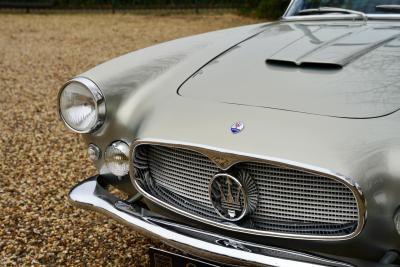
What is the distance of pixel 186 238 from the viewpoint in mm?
1845

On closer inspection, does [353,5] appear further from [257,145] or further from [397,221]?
[397,221]

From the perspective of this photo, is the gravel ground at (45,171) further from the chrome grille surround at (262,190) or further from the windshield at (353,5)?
the windshield at (353,5)

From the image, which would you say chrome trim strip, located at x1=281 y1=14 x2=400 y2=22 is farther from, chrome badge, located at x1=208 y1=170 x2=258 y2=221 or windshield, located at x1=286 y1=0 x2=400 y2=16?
chrome badge, located at x1=208 y1=170 x2=258 y2=221

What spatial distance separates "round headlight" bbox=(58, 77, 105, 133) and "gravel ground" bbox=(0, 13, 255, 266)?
0.80m

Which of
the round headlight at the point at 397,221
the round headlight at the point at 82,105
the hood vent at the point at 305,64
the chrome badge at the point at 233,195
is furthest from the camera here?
the round headlight at the point at 82,105

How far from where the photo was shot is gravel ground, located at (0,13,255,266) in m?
2.75

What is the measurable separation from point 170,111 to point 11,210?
1.65 m

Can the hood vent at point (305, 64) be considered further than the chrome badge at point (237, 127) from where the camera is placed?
Yes

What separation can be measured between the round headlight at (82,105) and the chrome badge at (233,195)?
62 cm

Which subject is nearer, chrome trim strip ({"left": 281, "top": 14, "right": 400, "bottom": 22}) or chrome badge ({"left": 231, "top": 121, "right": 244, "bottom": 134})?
chrome badge ({"left": 231, "top": 121, "right": 244, "bottom": 134})

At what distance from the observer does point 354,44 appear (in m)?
2.25

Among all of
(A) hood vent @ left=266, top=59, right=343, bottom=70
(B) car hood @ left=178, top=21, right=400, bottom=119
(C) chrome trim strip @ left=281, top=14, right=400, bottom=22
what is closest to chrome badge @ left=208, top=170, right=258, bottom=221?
(B) car hood @ left=178, top=21, right=400, bottom=119

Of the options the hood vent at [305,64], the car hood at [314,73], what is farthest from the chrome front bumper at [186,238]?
the hood vent at [305,64]

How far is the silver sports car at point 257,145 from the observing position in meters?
1.62
